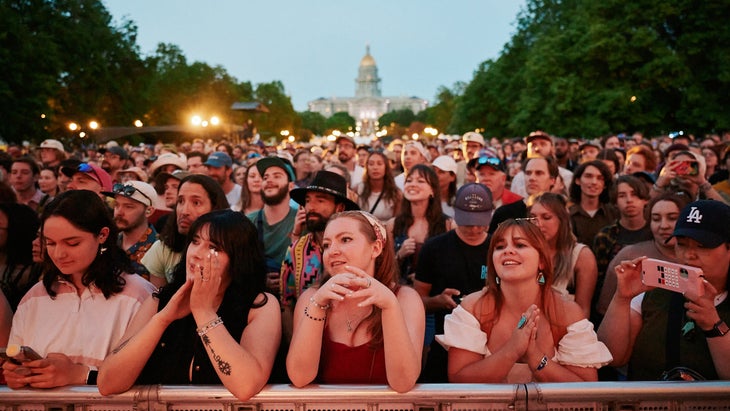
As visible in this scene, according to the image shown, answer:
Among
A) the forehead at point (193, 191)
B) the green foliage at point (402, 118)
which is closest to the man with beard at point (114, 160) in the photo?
the forehead at point (193, 191)

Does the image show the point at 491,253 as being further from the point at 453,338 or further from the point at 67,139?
the point at 67,139

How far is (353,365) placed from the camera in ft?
9.49

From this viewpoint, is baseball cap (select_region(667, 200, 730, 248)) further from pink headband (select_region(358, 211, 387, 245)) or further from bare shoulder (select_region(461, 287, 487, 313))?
pink headband (select_region(358, 211, 387, 245))

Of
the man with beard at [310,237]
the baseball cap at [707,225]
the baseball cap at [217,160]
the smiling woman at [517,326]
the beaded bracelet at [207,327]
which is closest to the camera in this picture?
the beaded bracelet at [207,327]

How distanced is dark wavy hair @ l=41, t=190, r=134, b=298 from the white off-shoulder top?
1823mm

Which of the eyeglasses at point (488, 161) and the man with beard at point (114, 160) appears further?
the man with beard at point (114, 160)

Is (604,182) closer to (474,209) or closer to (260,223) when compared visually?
(474,209)

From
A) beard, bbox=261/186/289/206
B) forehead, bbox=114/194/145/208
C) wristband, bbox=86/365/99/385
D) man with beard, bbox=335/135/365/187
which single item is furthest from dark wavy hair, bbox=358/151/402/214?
wristband, bbox=86/365/99/385

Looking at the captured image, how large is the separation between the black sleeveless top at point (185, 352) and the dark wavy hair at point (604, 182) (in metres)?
4.72

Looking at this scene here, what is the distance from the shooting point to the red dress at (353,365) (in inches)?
113

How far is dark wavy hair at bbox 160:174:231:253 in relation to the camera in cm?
477

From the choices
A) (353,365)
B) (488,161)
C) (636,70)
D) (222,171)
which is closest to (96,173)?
(222,171)

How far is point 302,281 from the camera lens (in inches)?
Result: 173

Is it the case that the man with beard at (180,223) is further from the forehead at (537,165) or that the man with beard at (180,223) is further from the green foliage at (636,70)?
the green foliage at (636,70)
